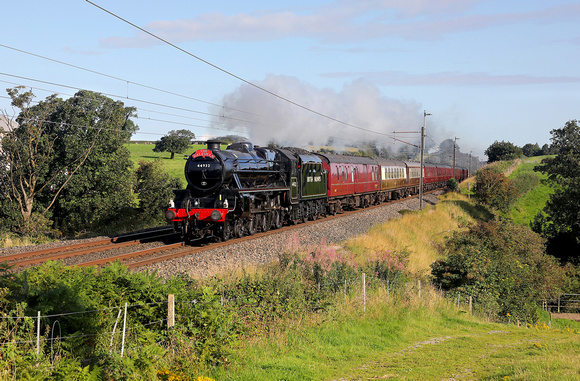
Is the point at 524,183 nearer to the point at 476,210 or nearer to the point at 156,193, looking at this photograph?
the point at 476,210

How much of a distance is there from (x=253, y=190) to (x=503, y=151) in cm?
12675

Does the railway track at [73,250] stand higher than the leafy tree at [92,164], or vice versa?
the leafy tree at [92,164]

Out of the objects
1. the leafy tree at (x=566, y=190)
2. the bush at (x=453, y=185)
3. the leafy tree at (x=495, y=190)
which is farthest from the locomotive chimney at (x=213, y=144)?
the bush at (x=453, y=185)

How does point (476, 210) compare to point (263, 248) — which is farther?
point (476, 210)

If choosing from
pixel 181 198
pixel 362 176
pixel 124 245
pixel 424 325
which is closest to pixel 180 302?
pixel 424 325

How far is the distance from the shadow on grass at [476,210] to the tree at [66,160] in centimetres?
3312

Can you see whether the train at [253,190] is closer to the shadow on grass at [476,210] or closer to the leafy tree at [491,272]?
the leafy tree at [491,272]

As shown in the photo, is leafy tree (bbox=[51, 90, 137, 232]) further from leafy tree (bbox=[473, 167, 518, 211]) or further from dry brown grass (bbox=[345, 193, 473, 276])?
leafy tree (bbox=[473, 167, 518, 211])

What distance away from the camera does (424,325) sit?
542 inches

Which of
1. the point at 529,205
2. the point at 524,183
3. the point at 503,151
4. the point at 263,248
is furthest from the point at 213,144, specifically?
the point at 503,151

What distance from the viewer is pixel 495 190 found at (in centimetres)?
6000

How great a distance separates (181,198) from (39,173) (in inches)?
662

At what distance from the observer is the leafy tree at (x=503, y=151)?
432 ft

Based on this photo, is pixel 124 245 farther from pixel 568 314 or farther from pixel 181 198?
pixel 568 314
